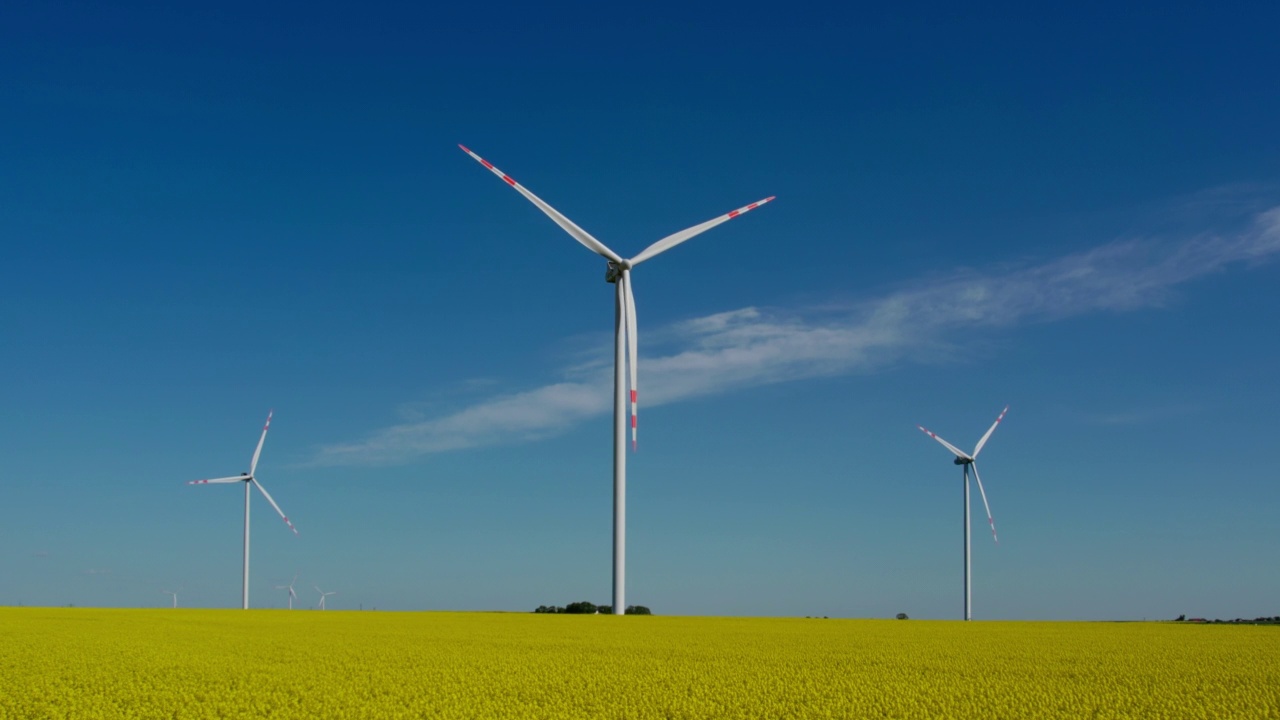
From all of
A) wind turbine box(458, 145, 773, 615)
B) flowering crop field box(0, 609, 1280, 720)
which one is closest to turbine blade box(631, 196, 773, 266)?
wind turbine box(458, 145, 773, 615)

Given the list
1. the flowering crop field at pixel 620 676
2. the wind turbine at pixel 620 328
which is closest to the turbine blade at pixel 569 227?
the wind turbine at pixel 620 328

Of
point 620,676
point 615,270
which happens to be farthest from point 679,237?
point 620,676

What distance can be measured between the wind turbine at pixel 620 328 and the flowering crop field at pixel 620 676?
17.0m

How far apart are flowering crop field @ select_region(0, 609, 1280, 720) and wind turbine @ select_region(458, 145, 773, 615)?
1699 centimetres

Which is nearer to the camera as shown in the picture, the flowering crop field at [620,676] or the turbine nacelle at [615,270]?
the flowering crop field at [620,676]

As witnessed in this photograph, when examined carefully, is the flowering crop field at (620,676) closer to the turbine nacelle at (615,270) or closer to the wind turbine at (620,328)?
the wind turbine at (620,328)

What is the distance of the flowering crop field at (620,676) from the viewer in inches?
466

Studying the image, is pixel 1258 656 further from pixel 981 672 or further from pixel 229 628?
pixel 229 628

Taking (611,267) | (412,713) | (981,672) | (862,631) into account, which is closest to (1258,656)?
(981,672)

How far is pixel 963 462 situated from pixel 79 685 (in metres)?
68.2

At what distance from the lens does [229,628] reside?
1187 inches

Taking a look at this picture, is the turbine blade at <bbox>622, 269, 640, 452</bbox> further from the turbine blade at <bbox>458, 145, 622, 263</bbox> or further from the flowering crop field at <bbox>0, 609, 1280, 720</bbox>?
the flowering crop field at <bbox>0, 609, 1280, 720</bbox>

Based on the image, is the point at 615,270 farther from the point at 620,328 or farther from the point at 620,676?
the point at 620,676

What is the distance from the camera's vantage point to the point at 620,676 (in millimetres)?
15430
